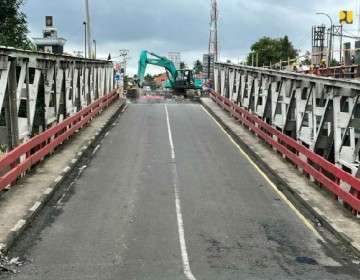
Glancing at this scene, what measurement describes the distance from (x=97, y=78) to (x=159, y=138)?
1088 cm

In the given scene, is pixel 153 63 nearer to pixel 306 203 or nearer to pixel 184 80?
pixel 184 80

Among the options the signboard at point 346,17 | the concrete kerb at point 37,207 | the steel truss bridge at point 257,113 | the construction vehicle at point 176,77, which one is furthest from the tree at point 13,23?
the signboard at point 346,17

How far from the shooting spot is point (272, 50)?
118 m

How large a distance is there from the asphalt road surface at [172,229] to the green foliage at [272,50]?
10185cm

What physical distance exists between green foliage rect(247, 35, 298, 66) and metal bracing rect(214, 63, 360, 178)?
290 ft

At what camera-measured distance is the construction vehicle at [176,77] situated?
51094 mm

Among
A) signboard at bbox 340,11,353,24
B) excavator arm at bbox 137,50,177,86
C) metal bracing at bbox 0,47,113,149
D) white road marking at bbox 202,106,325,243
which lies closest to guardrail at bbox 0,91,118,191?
metal bracing at bbox 0,47,113,149

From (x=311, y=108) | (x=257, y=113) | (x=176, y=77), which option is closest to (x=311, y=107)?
(x=311, y=108)

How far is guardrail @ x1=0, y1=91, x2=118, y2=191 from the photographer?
11996 mm

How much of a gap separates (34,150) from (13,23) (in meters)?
16.5

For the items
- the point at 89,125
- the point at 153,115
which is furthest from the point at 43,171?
the point at 153,115

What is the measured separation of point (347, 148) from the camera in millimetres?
12844

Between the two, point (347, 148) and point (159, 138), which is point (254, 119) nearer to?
point (159, 138)

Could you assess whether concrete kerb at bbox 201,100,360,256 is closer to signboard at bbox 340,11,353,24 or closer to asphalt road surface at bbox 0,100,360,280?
asphalt road surface at bbox 0,100,360,280
